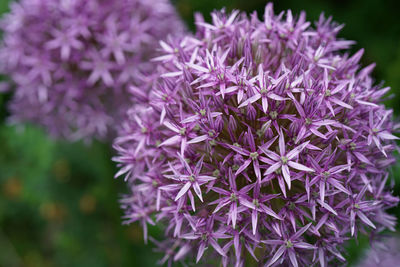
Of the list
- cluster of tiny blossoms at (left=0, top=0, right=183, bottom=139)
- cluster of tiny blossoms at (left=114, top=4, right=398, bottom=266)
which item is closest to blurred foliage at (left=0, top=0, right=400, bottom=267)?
cluster of tiny blossoms at (left=0, top=0, right=183, bottom=139)

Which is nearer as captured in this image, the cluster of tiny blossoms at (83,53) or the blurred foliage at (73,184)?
the cluster of tiny blossoms at (83,53)

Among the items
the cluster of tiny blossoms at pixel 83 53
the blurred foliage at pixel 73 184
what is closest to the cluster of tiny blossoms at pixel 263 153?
the cluster of tiny blossoms at pixel 83 53

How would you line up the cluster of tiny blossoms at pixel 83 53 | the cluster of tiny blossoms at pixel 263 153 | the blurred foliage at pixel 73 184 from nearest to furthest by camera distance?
the cluster of tiny blossoms at pixel 263 153 → the cluster of tiny blossoms at pixel 83 53 → the blurred foliage at pixel 73 184

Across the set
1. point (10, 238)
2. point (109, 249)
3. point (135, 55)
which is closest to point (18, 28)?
point (135, 55)

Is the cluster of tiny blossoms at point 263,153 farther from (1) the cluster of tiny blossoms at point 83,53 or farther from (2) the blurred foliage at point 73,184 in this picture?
(2) the blurred foliage at point 73,184

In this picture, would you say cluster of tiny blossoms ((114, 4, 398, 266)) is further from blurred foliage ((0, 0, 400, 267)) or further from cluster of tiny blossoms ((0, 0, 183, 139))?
blurred foliage ((0, 0, 400, 267))
